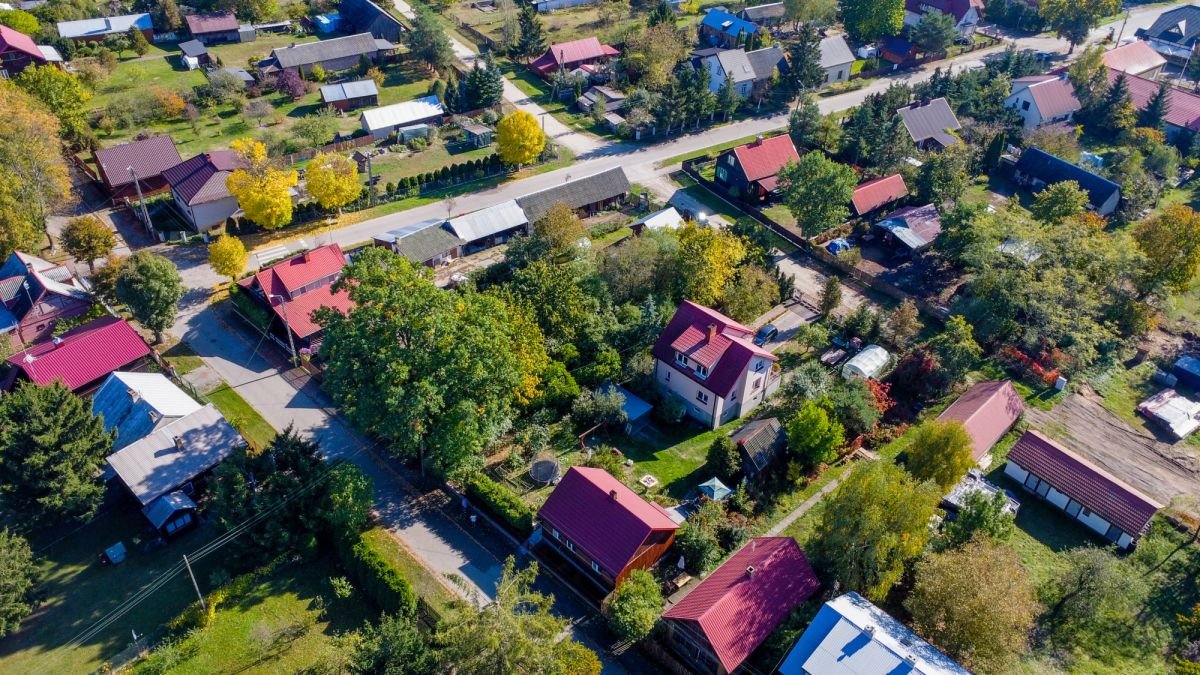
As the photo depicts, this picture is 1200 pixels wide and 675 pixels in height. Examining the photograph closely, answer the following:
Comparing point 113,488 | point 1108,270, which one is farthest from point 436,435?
point 1108,270

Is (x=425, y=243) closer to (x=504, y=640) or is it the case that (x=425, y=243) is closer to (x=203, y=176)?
(x=203, y=176)

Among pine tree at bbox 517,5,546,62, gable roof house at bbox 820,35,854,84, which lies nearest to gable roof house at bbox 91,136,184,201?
pine tree at bbox 517,5,546,62

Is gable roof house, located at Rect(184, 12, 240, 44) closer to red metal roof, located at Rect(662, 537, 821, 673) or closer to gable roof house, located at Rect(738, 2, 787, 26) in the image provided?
gable roof house, located at Rect(738, 2, 787, 26)

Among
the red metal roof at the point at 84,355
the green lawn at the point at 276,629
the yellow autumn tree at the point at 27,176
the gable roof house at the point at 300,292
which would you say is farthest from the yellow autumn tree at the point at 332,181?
the green lawn at the point at 276,629

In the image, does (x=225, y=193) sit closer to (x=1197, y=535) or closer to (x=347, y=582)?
(x=347, y=582)

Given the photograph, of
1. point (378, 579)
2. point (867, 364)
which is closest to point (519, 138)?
point (867, 364)

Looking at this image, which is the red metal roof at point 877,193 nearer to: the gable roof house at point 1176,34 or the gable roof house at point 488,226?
the gable roof house at point 488,226
